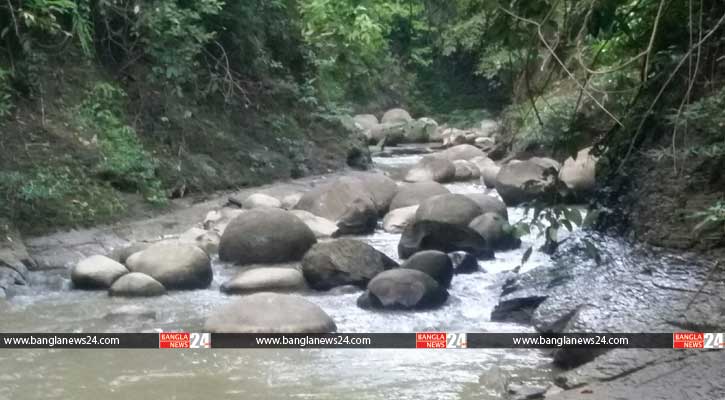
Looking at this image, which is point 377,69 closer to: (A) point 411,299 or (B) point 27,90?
(B) point 27,90

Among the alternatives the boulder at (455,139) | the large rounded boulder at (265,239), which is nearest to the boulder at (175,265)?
the large rounded boulder at (265,239)

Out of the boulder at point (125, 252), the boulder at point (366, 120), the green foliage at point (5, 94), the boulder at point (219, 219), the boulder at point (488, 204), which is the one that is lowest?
the boulder at point (366, 120)

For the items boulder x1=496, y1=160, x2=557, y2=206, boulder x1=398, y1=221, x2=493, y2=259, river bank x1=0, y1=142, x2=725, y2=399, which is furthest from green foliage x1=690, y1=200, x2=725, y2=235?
boulder x1=496, y1=160, x2=557, y2=206

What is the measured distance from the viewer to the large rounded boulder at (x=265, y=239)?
9.12 metres

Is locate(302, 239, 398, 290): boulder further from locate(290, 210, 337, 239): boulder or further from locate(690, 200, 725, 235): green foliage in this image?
locate(690, 200, 725, 235): green foliage

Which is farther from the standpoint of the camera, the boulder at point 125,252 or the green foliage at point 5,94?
the green foliage at point 5,94

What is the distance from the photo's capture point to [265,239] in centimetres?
919

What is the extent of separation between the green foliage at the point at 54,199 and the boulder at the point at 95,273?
137 centimetres

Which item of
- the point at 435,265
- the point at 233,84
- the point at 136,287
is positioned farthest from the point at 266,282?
the point at 233,84

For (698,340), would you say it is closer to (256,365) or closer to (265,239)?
(256,365)

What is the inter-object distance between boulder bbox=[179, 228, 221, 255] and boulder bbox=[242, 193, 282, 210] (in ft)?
4.82

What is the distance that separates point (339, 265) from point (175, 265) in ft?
4.43

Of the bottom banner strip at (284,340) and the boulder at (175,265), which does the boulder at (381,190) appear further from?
the bottom banner strip at (284,340)

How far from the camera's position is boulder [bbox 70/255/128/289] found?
809 centimetres
